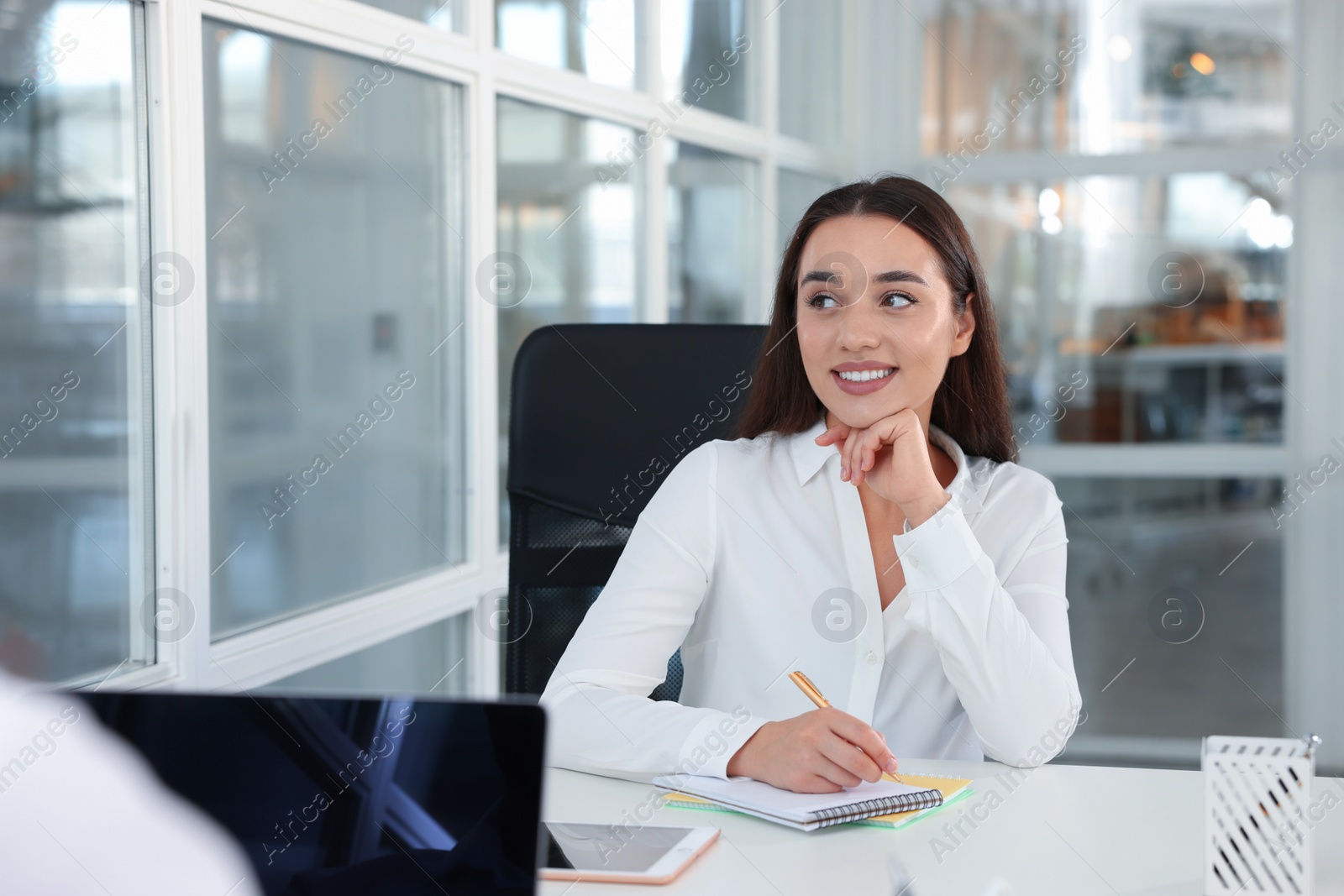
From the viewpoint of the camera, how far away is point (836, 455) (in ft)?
5.49

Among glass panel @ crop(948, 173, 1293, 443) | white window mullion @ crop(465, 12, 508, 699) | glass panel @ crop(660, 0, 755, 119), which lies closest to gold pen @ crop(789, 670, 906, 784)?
white window mullion @ crop(465, 12, 508, 699)

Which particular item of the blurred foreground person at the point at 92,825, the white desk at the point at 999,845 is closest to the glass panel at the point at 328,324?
the white desk at the point at 999,845

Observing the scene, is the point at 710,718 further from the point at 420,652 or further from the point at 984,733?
the point at 420,652

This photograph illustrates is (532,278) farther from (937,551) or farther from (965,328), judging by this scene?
(937,551)

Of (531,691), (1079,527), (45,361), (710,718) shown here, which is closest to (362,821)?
(710,718)

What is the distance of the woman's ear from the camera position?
5.65ft

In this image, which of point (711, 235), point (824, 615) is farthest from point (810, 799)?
point (711, 235)

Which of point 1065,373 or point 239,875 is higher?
point 1065,373

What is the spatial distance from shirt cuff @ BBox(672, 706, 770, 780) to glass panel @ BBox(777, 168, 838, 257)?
2.98 meters

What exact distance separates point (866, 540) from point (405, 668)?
4.30 feet

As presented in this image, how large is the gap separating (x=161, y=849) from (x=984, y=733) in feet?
3.18

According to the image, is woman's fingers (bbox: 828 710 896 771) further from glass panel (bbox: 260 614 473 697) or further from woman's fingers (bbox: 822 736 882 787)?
glass panel (bbox: 260 614 473 697)

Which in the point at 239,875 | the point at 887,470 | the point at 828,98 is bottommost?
the point at 239,875

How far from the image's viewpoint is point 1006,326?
423cm
